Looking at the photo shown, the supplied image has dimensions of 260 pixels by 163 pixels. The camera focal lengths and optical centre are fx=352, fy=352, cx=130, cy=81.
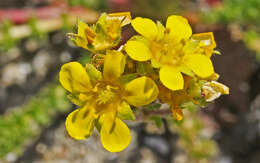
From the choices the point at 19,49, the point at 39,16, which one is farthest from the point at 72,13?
the point at 19,49

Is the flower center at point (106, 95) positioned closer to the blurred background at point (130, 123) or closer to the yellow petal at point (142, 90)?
the yellow petal at point (142, 90)

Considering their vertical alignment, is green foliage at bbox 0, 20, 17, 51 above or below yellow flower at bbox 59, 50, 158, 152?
below

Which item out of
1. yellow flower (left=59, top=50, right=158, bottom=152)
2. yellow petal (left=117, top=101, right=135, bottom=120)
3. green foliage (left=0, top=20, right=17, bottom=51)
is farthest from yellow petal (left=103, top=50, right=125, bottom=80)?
green foliage (left=0, top=20, right=17, bottom=51)

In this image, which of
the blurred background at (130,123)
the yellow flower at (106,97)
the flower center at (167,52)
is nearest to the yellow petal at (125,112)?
the yellow flower at (106,97)

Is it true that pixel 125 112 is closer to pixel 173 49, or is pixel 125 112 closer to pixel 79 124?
pixel 79 124

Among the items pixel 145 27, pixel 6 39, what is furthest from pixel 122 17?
pixel 6 39

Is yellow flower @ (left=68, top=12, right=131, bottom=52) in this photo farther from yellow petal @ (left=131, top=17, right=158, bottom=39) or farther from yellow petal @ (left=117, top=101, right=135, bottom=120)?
yellow petal @ (left=117, top=101, right=135, bottom=120)

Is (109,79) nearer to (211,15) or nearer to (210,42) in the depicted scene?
(210,42)
